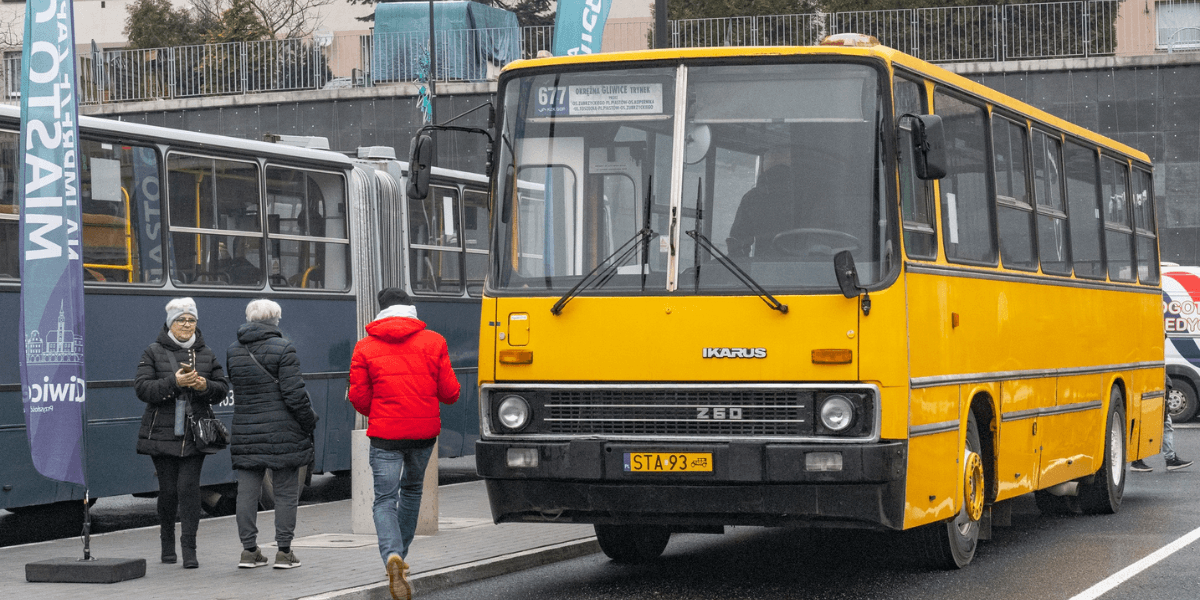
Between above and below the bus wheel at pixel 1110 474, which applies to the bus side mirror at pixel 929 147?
above

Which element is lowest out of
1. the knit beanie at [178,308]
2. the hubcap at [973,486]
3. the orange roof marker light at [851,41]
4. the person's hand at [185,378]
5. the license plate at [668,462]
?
the hubcap at [973,486]

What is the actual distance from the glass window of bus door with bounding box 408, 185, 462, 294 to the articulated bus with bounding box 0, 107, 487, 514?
2cm

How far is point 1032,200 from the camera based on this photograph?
1169 cm

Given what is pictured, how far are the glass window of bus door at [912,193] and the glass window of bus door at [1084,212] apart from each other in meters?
3.50

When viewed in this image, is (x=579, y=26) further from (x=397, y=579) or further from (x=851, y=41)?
(x=397, y=579)

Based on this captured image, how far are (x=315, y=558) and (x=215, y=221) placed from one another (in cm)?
388

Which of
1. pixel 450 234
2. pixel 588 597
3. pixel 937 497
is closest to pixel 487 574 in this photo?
pixel 588 597

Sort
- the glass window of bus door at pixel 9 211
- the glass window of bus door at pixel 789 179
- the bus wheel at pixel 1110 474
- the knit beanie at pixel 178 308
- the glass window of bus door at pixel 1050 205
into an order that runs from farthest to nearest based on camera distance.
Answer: the bus wheel at pixel 1110 474 → the glass window of bus door at pixel 1050 205 → the glass window of bus door at pixel 9 211 → the knit beanie at pixel 178 308 → the glass window of bus door at pixel 789 179

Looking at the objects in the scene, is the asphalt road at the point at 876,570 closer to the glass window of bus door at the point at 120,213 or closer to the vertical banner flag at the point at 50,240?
the vertical banner flag at the point at 50,240

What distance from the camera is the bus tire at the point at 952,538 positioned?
10125 millimetres

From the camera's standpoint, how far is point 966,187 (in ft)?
34.0

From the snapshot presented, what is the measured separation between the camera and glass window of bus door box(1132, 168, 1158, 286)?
15102 millimetres

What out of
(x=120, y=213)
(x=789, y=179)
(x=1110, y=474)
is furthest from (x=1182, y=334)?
(x=789, y=179)

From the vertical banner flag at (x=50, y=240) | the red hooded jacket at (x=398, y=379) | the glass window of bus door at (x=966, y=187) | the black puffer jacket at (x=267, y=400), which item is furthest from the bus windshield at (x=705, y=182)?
the vertical banner flag at (x=50, y=240)
